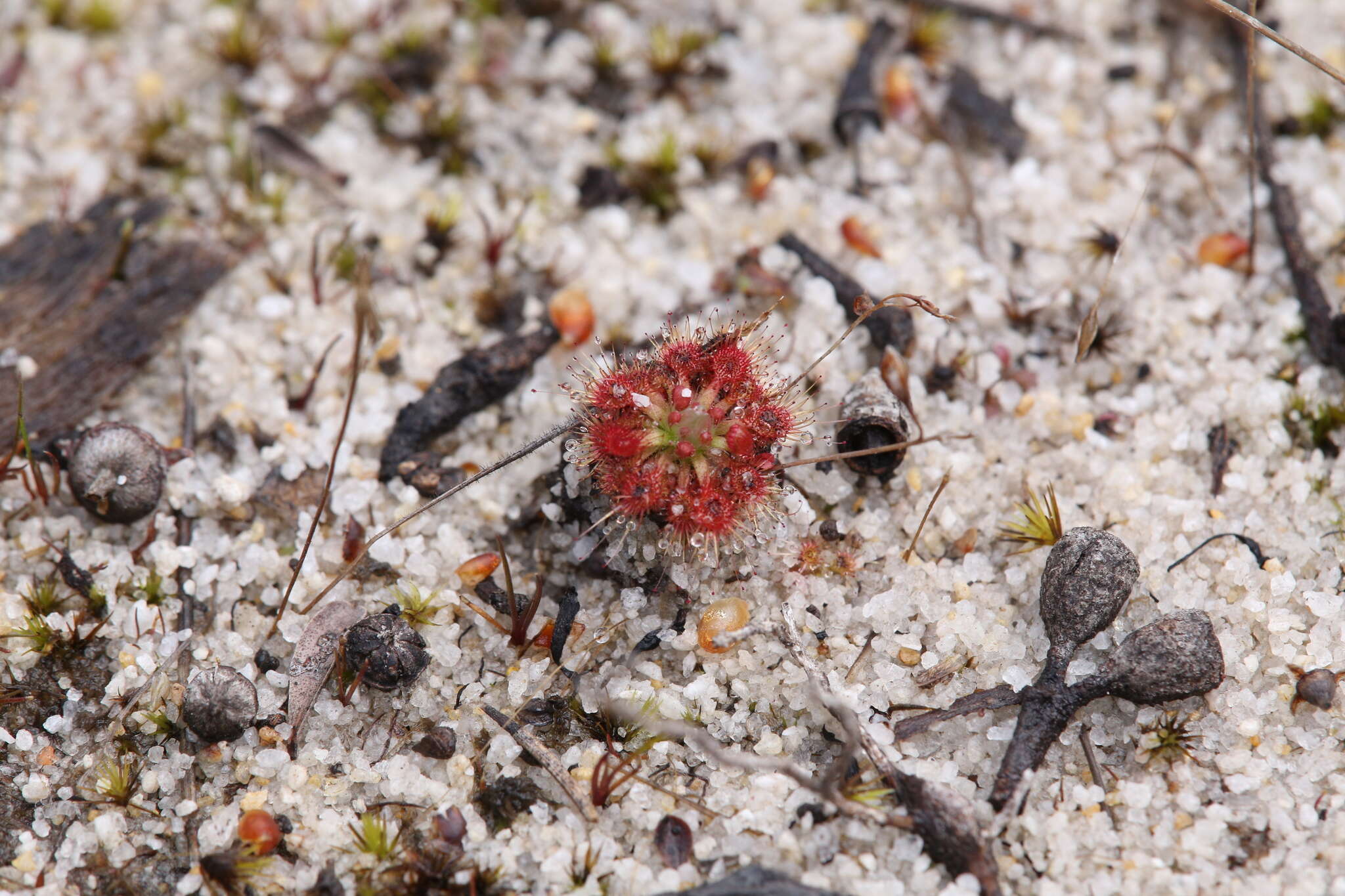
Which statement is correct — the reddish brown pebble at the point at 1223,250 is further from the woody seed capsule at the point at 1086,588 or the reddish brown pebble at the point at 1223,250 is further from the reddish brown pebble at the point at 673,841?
the reddish brown pebble at the point at 673,841

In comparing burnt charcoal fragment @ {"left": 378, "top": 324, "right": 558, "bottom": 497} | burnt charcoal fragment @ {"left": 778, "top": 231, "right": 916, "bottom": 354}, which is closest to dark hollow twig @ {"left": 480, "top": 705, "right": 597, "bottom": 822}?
burnt charcoal fragment @ {"left": 378, "top": 324, "right": 558, "bottom": 497}

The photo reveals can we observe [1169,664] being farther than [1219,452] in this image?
No

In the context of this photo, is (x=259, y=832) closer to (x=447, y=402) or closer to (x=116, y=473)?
(x=116, y=473)

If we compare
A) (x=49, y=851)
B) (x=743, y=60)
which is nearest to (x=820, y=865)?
(x=49, y=851)

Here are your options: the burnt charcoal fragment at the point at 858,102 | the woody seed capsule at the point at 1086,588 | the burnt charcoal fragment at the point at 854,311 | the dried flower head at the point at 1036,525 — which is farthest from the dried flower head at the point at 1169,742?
the burnt charcoal fragment at the point at 858,102

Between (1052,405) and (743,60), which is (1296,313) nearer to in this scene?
(1052,405)

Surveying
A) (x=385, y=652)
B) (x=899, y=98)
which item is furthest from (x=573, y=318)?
(x=899, y=98)

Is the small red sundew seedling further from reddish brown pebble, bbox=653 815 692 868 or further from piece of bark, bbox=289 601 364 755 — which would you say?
reddish brown pebble, bbox=653 815 692 868
